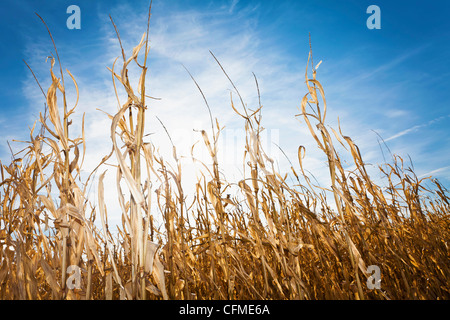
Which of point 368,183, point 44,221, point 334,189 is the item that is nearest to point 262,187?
point 334,189

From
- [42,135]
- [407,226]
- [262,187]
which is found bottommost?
[407,226]

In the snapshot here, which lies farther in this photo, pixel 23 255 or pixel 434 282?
pixel 434 282

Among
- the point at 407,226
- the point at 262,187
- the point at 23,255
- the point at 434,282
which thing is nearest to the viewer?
the point at 23,255

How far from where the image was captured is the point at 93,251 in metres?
1.00

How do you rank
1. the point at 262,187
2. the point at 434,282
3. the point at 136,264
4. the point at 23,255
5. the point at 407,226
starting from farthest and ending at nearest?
the point at 407,226
the point at 434,282
the point at 262,187
the point at 23,255
the point at 136,264

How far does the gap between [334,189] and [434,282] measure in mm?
894

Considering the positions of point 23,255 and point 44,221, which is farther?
point 44,221

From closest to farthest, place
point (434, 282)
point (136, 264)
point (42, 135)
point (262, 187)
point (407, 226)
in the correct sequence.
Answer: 1. point (136, 264)
2. point (42, 135)
3. point (262, 187)
4. point (434, 282)
5. point (407, 226)

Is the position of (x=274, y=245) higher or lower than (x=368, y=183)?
lower

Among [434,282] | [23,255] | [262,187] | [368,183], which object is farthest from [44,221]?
[434,282]

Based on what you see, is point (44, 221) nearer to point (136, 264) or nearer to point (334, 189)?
point (136, 264)
